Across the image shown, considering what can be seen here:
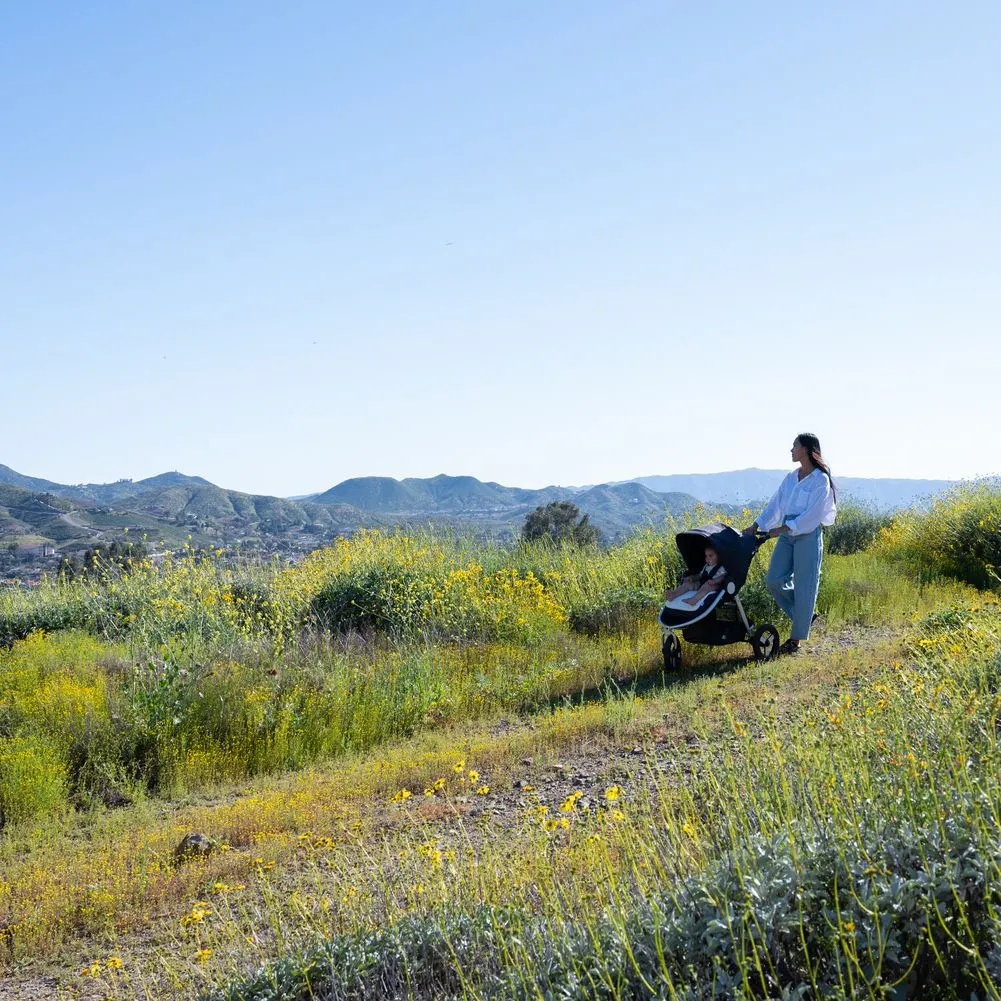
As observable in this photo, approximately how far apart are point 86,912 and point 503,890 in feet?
7.20

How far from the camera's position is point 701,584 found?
805 centimetres

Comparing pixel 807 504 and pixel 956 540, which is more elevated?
pixel 807 504

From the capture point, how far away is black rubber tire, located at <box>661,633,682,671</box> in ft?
27.7

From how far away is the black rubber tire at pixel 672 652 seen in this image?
8.43m

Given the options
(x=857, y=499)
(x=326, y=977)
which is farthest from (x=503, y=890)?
(x=857, y=499)

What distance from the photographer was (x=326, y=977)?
3020mm

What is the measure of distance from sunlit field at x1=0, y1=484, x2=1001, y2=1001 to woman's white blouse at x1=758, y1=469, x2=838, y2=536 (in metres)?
1.20

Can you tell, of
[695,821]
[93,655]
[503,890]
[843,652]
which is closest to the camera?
[503,890]

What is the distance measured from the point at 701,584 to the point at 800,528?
103 centimetres

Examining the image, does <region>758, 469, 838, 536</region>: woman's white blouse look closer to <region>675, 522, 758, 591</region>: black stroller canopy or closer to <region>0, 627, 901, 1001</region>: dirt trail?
<region>675, 522, 758, 591</region>: black stroller canopy

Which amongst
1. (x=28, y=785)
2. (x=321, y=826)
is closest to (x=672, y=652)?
(x=321, y=826)

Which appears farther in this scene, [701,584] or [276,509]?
[276,509]

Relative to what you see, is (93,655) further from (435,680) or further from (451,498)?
(451,498)

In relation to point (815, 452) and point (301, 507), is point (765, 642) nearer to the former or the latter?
point (815, 452)
